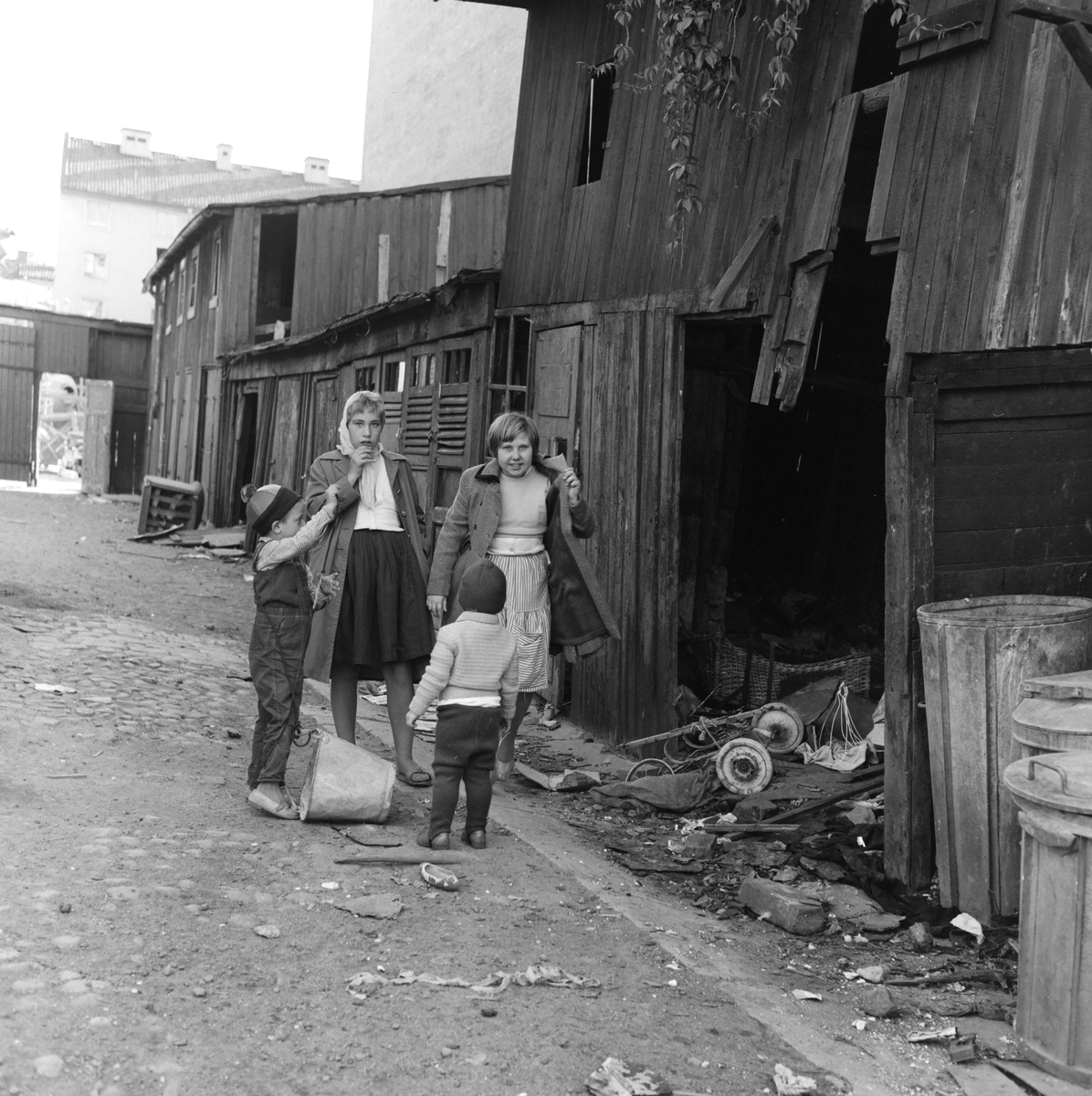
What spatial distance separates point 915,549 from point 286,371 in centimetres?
1422

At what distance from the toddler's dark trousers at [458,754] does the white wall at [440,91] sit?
12.9 metres

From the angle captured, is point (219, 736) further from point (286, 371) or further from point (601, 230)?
point (286, 371)

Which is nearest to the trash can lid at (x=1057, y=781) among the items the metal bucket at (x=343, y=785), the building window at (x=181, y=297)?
the metal bucket at (x=343, y=785)

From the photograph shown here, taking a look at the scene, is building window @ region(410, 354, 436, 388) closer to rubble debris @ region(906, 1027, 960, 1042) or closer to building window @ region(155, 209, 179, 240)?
rubble debris @ region(906, 1027, 960, 1042)

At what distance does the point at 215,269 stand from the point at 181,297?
430 centimetres

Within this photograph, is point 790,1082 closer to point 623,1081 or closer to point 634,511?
point 623,1081

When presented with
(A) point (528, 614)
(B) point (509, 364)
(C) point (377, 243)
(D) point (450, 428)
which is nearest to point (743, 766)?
(A) point (528, 614)

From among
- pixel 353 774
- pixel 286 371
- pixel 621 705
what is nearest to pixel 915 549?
pixel 353 774

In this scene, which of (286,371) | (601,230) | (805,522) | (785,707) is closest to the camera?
(785,707)

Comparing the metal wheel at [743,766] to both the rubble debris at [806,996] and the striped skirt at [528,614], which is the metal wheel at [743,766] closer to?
the striped skirt at [528,614]

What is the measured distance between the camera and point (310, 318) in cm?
1853

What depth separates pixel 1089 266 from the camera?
4738mm

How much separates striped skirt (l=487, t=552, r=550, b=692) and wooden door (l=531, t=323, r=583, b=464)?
2530 millimetres

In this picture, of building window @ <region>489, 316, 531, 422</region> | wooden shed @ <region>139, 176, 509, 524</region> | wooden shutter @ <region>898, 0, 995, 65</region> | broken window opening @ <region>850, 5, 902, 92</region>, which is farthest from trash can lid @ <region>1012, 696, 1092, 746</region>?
wooden shed @ <region>139, 176, 509, 524</region>
